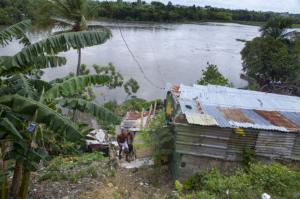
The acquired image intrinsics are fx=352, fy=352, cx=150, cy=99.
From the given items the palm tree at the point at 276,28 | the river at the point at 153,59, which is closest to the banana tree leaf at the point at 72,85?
the river at the point at 153,59

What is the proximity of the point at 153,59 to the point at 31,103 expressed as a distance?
30725mm

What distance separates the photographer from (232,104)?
10102 mm

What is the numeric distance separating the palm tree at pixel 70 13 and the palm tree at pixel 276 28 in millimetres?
18972

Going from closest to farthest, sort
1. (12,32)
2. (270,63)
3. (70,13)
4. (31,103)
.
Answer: (31,103), (12,32), (70,13), (270,63)

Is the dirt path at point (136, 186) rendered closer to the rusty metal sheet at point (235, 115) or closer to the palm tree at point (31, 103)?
the palm tree at point (31, 103)

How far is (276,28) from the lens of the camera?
2770cm

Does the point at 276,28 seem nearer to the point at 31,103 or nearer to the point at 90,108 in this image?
the point at 90,108

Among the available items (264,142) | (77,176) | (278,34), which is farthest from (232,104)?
(278,34)

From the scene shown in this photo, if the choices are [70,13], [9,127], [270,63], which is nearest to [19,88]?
[9,127]

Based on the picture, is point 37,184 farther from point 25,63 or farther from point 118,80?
point 118,80

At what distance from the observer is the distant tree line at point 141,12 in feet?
54.1

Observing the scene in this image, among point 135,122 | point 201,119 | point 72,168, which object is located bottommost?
→ point 135,122

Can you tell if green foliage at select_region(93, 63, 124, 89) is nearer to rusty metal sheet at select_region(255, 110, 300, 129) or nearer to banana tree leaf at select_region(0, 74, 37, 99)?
rusty metal sheet at select_region(255, 110, 300, 129)

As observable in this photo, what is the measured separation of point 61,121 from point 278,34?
2632cm
